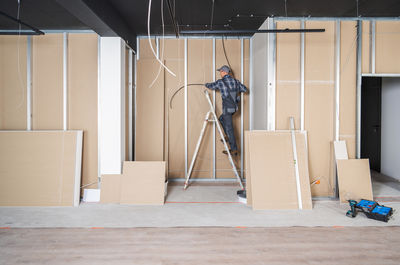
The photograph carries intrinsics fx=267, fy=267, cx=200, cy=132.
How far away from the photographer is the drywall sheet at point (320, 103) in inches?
157

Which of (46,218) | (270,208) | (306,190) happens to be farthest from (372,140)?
(46,218)

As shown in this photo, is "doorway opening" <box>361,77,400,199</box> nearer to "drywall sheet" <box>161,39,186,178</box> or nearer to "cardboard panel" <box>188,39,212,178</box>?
"cardboard panel" <box>188,39,212,178</box>

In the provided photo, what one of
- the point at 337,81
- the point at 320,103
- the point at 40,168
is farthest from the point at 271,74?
the point at 40,168

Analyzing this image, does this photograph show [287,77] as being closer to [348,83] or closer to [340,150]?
[348,83]

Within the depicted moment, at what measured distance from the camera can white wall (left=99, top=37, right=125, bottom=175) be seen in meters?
4.00

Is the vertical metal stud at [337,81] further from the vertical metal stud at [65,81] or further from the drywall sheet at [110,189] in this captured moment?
the vertical metal stud at [65,81]

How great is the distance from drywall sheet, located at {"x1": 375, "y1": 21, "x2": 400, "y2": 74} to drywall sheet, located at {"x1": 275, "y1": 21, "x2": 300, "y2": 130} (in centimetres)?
122

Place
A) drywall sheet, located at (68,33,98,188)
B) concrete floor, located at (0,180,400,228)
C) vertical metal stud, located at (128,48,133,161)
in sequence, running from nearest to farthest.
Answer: concrete floor, located at (0,180,400,228), drywall sheet, located at (68,33,98,188), vertical metal stud, located at (128,48,133,161)

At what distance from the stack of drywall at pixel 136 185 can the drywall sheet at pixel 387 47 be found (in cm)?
364

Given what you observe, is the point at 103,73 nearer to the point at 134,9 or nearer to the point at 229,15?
the point at 134,9

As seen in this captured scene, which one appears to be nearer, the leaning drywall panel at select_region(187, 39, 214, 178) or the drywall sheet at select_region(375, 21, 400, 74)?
the drywall sheet at select_region(375, 21, 400, 74)

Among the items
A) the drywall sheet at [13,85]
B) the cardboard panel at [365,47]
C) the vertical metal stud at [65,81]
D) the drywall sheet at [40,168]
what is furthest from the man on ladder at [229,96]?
the drywall sheet at [13,85]

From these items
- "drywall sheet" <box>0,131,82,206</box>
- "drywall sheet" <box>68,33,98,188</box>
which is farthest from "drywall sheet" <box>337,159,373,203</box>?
"drywall sheet" <box>0,131,82,206</box>

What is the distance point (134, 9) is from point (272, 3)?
6.31 ft
